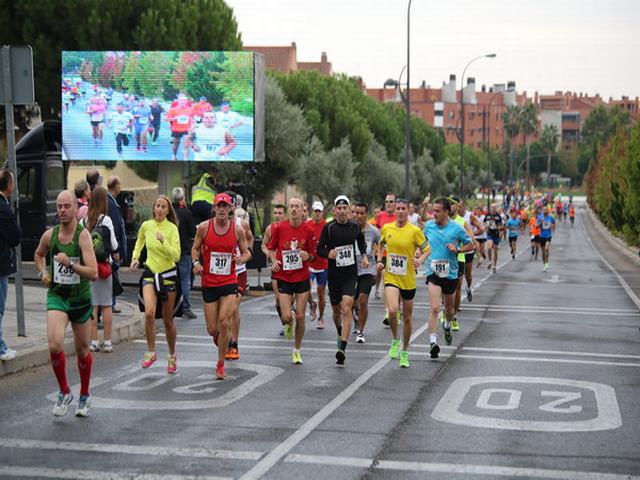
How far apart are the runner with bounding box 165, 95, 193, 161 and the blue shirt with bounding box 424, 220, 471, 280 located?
17.9m

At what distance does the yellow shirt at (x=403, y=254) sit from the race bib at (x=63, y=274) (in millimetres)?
4633

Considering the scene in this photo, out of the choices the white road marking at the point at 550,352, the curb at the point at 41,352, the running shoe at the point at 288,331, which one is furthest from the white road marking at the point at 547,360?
the curb at the point at 41,352

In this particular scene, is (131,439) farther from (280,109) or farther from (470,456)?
(280,109)

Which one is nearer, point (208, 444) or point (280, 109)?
point (208, 444)

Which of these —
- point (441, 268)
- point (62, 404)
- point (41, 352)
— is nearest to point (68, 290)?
point (62, 404)

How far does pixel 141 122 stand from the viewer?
103 ft

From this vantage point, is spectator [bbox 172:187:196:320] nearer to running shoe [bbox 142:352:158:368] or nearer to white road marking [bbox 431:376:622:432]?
running shoe [bbox 142:352:158:368]

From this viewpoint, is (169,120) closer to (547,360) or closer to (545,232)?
(545,232)

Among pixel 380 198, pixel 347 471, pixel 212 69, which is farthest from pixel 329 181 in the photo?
pixel 347 471

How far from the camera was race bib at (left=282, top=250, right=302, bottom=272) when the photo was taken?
42.7 feet

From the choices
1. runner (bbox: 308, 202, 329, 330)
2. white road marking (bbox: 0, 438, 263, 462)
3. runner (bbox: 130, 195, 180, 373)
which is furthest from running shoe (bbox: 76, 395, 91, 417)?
runner (bbox: 308, 202, 329, 330)

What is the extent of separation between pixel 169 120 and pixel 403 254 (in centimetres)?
1914

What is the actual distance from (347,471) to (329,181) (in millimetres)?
51610

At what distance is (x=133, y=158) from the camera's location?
3152cm
